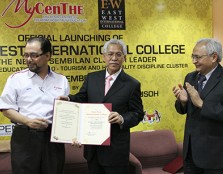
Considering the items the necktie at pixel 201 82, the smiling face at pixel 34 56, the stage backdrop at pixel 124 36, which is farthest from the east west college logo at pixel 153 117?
the smiling face at pixel 34 56

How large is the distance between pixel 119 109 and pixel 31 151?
767 mm

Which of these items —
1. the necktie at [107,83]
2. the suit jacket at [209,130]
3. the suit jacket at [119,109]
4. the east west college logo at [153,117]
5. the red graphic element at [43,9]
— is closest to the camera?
the suit jacket at [209,130]

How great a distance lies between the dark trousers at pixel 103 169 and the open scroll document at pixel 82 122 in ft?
0.70

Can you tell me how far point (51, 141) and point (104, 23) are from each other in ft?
7.44

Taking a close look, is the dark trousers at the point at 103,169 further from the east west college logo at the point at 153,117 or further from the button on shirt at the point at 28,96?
the east west college logo at the point at 153,117

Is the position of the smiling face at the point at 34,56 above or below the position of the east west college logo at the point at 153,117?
above

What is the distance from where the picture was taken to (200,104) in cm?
230

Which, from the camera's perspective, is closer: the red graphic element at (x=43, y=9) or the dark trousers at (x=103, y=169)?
the dark trousers at (x=103, y=169)

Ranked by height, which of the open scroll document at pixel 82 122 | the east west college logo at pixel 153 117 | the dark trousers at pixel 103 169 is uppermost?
the open scroll document at pixel 82 122

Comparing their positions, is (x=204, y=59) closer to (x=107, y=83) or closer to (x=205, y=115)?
(x=205, y=115)

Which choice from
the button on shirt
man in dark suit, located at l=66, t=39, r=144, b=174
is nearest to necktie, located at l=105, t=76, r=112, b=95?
man in dark suit, located at l=66, t=39, r=144, b=174

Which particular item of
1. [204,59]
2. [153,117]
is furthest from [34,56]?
[153,117]

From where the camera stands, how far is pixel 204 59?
2377 millimetres

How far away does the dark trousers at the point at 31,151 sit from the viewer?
2361mm
